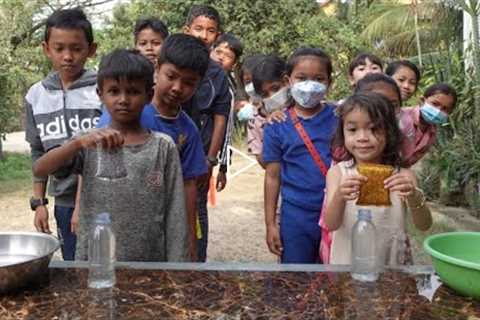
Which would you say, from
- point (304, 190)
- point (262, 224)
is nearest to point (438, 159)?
point (262, 224)

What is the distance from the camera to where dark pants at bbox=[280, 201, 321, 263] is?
2922mm

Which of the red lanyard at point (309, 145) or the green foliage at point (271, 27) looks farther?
the green foliage at point (271, 27)

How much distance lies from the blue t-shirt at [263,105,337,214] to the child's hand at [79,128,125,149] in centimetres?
109

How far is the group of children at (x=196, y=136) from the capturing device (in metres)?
2.34

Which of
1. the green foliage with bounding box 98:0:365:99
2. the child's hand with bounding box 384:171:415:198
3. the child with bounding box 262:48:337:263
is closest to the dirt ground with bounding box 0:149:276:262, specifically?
the child with bounding box 262:48:337:263

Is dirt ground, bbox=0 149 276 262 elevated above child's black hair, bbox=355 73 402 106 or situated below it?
below

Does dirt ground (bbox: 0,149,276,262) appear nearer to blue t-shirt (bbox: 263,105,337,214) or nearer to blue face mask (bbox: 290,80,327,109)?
blue t-shirt (bbox: 263,105,337,214)

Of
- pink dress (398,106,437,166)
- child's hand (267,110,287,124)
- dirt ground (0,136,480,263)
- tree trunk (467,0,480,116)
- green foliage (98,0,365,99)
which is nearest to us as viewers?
child's hand (267,110,287,124)

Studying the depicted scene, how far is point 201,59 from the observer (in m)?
2.63

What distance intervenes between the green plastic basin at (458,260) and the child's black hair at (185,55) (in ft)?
3.99

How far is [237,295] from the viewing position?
73.8 inches

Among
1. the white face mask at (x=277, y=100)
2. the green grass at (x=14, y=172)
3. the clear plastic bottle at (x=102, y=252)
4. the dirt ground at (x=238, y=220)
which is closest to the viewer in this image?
the clear plastic bottle at (x=102, y=252)

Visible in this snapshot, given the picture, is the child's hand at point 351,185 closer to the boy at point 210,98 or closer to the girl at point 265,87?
the girl at point 265,87

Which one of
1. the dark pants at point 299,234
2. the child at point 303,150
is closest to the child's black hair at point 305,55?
the child at point 303,150
